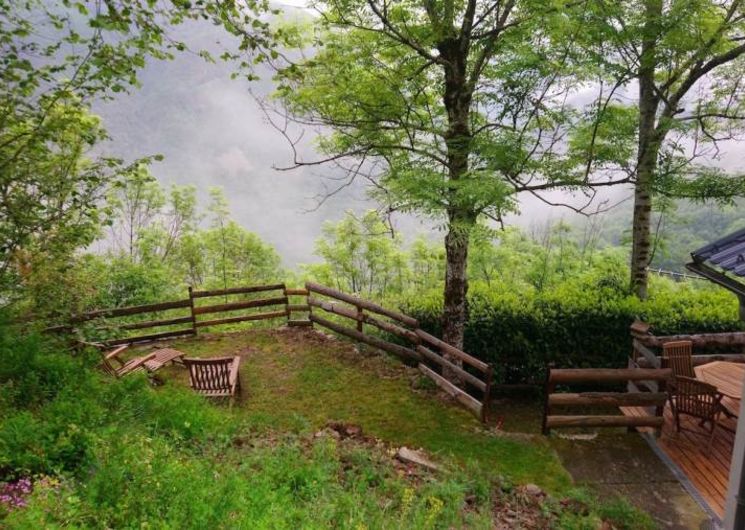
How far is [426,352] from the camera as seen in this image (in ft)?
28.0

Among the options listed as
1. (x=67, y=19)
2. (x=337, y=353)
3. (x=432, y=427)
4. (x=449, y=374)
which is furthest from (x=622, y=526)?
(x=67, y=19)

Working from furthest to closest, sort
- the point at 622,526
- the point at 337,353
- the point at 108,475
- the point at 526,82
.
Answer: the point at 337,353 < the point at 526,82 < the point at 622,526 < the point at 108,475

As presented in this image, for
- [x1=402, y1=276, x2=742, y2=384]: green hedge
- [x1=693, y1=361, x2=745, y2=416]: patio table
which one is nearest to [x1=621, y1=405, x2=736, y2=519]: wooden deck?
[x1=693, y1=361, x2=745, y2=416]: patio table

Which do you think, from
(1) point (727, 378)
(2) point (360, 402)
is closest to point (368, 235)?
(2) point (360, 402)

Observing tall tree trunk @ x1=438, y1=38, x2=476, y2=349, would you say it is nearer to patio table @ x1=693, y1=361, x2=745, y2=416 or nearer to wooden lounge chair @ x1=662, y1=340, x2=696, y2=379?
wooden lounge chair @ x1=662, y1=340, x2=696, y2=379

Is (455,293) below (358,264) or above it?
above

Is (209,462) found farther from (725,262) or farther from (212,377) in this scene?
(725,262)

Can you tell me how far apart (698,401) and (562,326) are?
9.12ft

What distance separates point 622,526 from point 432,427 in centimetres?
289

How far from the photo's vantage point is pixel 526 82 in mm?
6074

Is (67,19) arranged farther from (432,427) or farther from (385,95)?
(432,427)

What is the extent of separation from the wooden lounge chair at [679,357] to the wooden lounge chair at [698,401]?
0.53m

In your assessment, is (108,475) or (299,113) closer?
(108,475)

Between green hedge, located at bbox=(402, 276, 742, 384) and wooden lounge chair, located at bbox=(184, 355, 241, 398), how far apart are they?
4.01m
